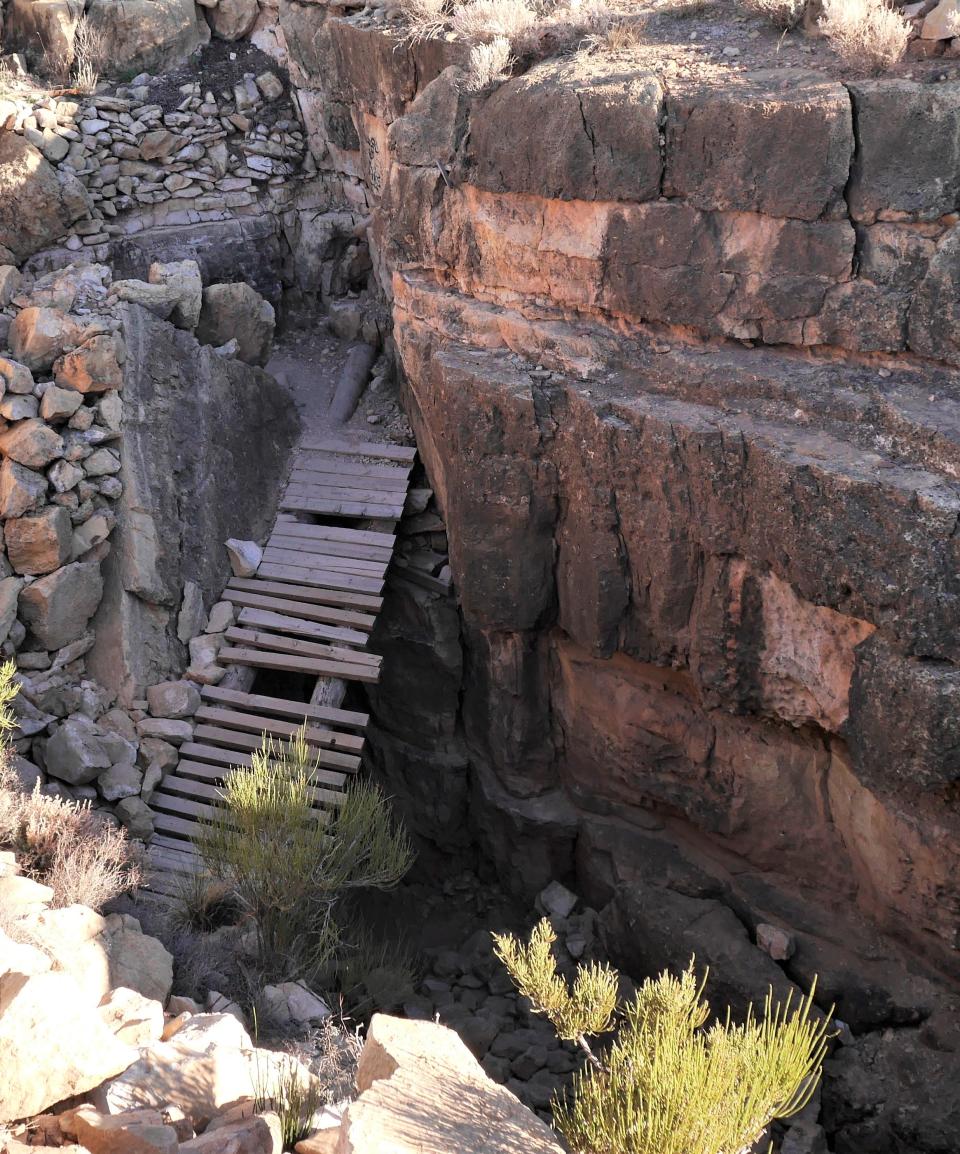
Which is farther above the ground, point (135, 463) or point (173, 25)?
point (173, 25)

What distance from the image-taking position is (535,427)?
285 inches

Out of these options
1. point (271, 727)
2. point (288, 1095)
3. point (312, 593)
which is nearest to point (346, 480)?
point (312, 593)

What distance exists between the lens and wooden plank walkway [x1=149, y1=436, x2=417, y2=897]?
24.4ft

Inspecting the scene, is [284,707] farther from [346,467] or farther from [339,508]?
[346,467]

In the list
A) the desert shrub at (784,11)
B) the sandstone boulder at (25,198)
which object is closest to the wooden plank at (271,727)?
the sandstone boulder at (25,198)

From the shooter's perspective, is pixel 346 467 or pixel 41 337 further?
pixel 346 467

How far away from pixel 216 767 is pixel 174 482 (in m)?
2.07

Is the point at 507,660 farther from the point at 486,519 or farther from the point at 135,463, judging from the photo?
the point at 135,463

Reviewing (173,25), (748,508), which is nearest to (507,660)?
(748,508)

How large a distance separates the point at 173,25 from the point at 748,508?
25.1 feet

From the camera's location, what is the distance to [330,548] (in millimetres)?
8758

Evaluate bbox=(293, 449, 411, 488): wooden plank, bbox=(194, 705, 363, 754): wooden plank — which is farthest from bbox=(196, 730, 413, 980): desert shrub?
bbox=(293, 449, 411, 488): wooden plank

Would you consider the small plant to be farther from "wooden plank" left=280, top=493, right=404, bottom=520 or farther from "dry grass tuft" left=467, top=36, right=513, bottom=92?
"dry grass tuft" left=467, top=36, right=513, bottom=92

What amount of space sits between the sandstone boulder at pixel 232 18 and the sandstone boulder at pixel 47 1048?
956 centimetres
